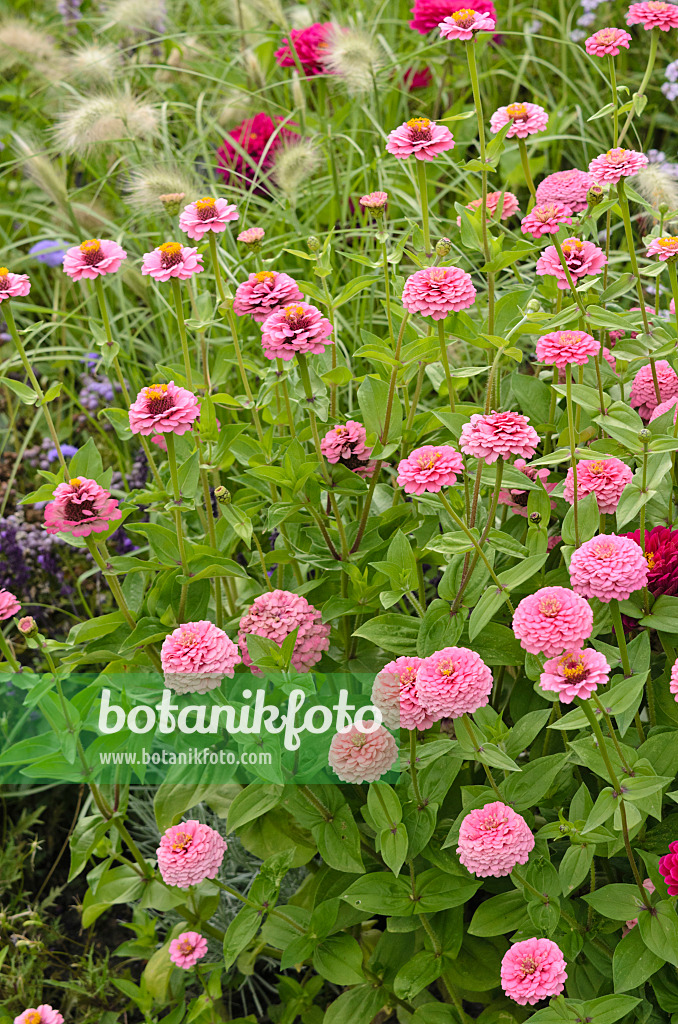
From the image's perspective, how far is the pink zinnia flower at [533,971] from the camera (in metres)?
1.08

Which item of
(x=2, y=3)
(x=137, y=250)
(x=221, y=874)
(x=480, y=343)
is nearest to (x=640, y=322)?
(x=480, y=343)

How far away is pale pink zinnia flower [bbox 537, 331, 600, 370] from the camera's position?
1.19m

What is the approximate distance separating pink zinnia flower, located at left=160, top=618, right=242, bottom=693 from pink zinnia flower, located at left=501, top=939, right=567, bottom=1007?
0.53m

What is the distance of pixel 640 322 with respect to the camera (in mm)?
1668

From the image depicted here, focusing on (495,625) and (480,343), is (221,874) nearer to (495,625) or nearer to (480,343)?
(495,625)

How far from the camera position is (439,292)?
125 cm

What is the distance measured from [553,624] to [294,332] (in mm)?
584

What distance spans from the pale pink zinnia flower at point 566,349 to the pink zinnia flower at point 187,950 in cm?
105

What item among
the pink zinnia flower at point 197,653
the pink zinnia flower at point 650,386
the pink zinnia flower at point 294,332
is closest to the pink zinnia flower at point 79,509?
the pink zinnia flower at point 197,653

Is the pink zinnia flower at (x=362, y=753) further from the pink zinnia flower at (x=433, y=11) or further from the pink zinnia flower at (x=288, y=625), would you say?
the pink zinnia flower at (x=433, y=11)

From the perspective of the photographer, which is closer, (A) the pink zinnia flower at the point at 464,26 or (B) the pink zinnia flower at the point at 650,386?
(A) the pink zinnia flower at the point at 464,26

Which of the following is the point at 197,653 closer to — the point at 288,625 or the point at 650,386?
the point at 288,625

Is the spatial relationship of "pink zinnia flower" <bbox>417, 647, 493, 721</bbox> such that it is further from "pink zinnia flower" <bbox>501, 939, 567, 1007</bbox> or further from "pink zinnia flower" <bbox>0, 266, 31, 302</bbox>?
"pink zinnia flower" <bbox>0, 266, 31, 302</bbox>

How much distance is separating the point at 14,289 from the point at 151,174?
23.9 inches
